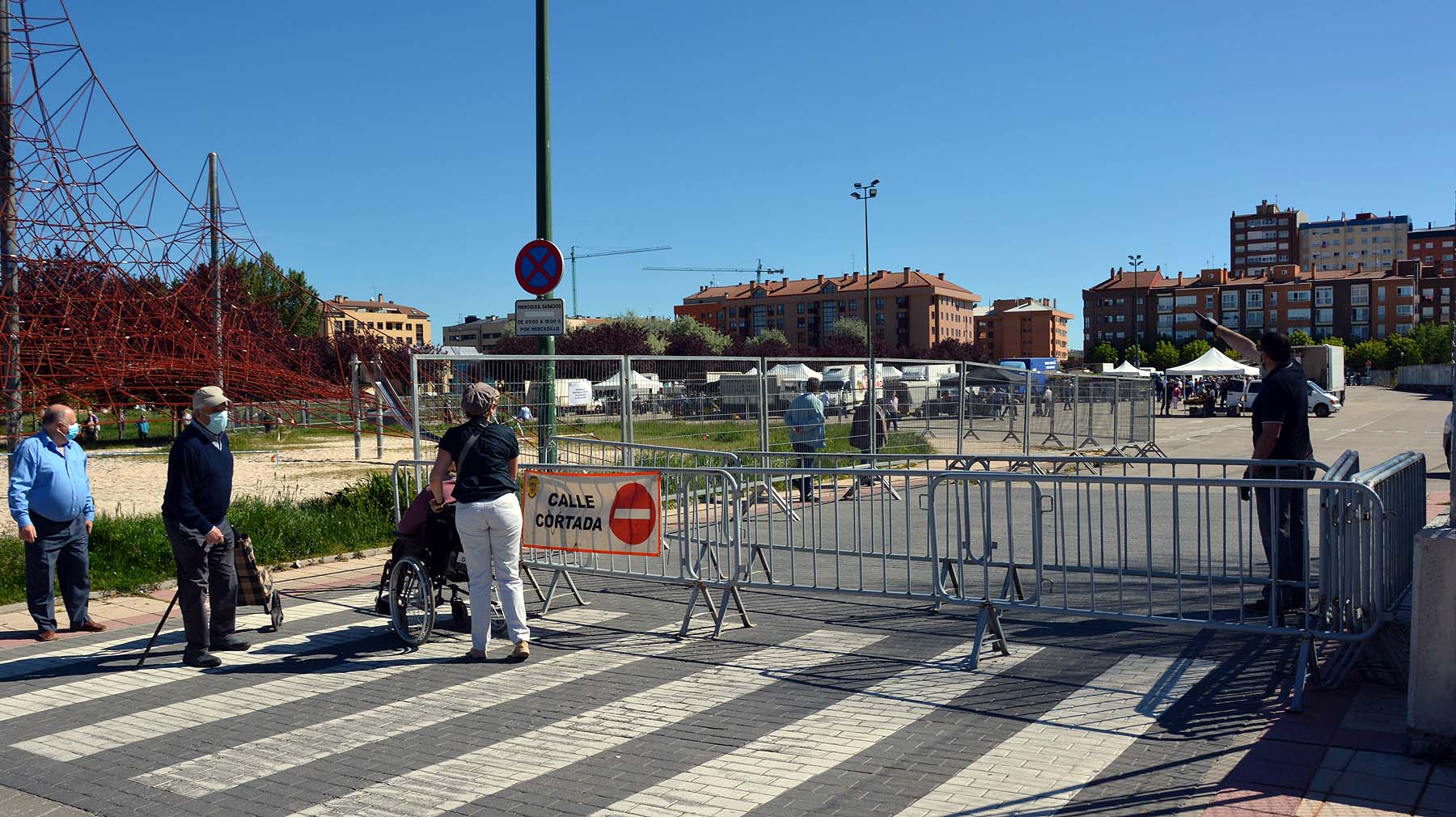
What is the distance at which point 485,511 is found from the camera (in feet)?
22.4

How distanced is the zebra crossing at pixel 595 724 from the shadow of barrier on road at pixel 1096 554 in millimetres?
399

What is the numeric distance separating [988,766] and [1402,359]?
442ft

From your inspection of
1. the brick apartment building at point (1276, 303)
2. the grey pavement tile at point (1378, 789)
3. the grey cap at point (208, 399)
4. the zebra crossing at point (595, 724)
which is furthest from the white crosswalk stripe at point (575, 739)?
the brick apartment building at point (1276, 303)

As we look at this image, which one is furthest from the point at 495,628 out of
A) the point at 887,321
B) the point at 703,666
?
the point at 887,321

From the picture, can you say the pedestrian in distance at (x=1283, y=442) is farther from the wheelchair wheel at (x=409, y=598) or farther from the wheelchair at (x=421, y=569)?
the wheelchair wheel at (x=409, y=598)

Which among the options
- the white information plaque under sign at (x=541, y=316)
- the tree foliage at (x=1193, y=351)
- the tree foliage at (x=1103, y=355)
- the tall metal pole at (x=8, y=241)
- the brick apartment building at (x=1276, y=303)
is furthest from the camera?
the brick apartment building at (x=1276, y=303)

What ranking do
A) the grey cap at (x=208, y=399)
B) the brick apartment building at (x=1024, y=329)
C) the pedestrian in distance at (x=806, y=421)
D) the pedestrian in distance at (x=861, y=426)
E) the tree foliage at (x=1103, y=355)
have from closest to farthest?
the grey cap at (x=208, y=399), the pedestrian in distance at (x=806, y=421), the pedestrian in distance at (x=861, y=426), the tree foliage at (x=1103, y=355), the brick apartment building at (x=1024, y=329)

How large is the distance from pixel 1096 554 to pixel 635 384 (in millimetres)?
5737

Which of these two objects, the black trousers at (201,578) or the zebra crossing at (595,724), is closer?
the zebra crossing at (595,724)

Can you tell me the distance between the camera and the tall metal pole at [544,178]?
1162cm

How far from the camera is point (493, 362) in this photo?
38.1 feet

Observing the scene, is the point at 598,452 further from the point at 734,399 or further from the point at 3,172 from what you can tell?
the point at 3,172

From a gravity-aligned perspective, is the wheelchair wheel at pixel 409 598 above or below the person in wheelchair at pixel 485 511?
below

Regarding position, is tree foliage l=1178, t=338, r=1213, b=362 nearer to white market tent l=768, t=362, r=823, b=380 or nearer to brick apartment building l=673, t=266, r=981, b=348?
brick apartment building l=673, t=266, r=981, b=348
